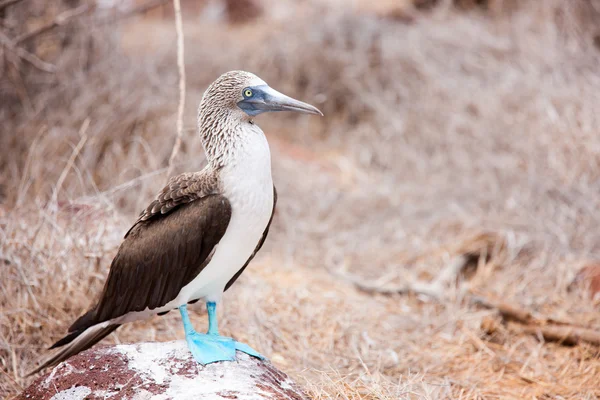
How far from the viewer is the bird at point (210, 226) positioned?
8.57 feet

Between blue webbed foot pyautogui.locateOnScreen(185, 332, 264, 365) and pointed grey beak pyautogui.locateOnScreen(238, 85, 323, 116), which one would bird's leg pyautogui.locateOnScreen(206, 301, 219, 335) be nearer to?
blue webbed foot pyautogui.locateOnScreen(185, 332, 264, 365)

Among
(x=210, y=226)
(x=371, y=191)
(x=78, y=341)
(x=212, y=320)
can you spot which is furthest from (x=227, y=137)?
(x=371, y=191)

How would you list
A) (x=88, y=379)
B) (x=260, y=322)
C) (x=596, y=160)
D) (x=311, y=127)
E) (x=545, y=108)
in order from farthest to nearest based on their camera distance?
(x=311, y=127) → (x=545, y=108) → (x=596, y=160) → (x=260, y=322) → (x=88, y=379)

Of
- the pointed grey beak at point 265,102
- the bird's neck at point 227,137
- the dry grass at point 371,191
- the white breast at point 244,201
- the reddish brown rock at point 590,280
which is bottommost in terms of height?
the reddish brown rock at point 590,280

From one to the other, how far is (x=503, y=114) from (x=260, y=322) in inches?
127

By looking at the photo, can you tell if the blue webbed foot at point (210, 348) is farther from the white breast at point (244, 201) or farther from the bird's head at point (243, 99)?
the bird's head at point (243, 99)

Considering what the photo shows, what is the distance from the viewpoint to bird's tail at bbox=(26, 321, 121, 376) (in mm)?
2904

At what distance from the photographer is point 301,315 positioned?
4.00m

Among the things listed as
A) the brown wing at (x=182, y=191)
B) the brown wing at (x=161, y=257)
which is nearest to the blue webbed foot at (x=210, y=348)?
the brown wing at (x=161, y=257)

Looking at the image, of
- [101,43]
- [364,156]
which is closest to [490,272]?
[364,156]

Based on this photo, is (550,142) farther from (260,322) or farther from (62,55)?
(62,55)

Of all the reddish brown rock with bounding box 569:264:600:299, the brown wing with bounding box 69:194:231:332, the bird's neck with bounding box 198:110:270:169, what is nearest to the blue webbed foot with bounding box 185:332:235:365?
the brown wing with bounding box 69:194:231:332

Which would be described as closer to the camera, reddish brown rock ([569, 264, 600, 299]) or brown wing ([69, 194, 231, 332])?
brown wing ([69, 194, 231, 332])

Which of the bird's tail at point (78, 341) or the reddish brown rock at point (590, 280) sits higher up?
the bird's tail at point (78, 341)
